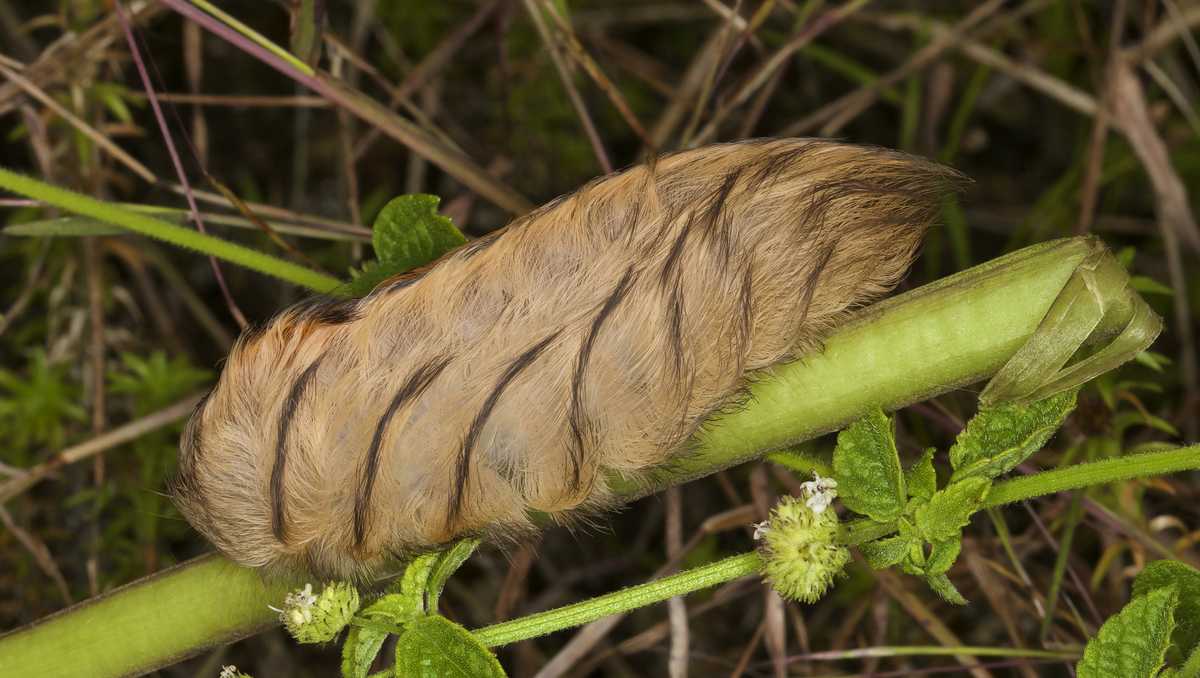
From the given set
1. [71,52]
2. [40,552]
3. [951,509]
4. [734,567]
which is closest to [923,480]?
[951,509]

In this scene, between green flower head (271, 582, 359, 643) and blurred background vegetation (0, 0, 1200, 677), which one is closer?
green flower head (271, 582, 359, 643)

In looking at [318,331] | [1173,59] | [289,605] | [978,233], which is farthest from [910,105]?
[289,605]

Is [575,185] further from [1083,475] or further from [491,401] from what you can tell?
[1083,475]

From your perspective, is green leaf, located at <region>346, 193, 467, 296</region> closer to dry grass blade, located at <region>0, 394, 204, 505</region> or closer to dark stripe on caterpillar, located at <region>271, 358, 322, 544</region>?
dark stripe on caterpillar, located at <region>271, 358, 322, 544</region>

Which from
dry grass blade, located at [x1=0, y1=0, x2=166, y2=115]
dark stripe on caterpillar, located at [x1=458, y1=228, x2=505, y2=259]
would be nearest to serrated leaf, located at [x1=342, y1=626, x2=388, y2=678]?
dark stripe on caterpillar, located at [x1=458, y1=228, x2=505, y2=259]

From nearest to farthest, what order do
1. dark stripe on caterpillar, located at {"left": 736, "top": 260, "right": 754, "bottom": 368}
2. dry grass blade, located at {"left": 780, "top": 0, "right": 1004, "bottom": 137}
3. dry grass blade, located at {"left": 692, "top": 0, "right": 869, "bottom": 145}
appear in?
dark stripe on caterpillar, located at {"left": 736, "top": 260, "right": 754, "bottom": 368}, dry grass blade, located at {"left": 692, "top": 0, "right": 869, "bottom": 145}, dry grass blade, located at {"left": 780, "top": 0, "right": 1004, "bottom": 137}

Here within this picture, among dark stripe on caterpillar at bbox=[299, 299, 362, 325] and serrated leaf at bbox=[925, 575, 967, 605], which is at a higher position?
dark stripe on caterpillar at bbox=[299, 299, 362, 325]

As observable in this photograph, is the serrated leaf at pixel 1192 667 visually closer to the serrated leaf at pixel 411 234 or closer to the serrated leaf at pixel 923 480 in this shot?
the serrated leaf at pixel 923 480
